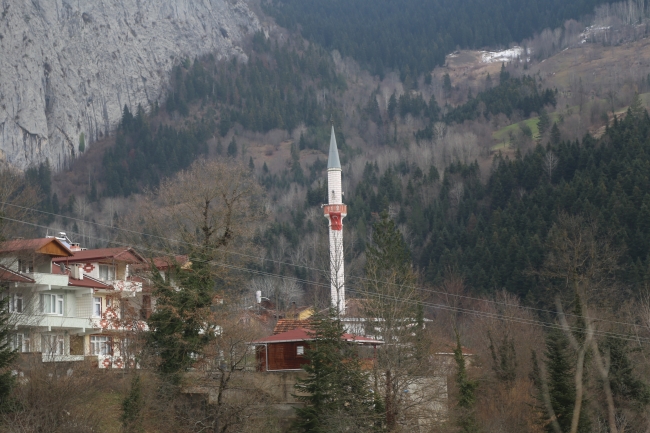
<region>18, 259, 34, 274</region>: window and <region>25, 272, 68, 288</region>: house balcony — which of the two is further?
<region>18, 259, 34, 274</region>: window

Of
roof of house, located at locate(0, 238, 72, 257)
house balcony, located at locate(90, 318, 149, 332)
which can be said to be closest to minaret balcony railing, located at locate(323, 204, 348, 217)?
house balcony, located at locate(90, 318, 149, 332)

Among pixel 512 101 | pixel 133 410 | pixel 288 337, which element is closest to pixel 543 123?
pixel 512 101

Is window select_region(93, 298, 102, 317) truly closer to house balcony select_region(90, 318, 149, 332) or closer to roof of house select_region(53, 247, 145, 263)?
house balcony select_region(90, 318, 149, 332)

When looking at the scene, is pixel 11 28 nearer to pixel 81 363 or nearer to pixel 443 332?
pixel 443 332

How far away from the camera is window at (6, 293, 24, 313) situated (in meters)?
44.3

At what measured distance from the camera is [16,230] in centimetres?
5156

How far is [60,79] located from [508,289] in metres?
127

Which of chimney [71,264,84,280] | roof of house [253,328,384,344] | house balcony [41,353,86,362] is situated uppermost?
chimney [71,264,84,280]

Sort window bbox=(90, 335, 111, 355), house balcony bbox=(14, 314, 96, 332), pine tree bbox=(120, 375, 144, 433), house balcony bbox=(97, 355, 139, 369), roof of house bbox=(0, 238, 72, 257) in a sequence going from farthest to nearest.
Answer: window bbox=(90, 335, 111, 355), roof of house bbox=(0, 238, 72, 257), house balcony bbox=(97, 355, 139, 369), house balcony bbox=(14, 314, 96, 332), pine tree bbox=(120, 375, 144, 433)

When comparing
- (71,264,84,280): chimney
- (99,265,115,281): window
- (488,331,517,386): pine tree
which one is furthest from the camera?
(488,331,517,386): pine tree

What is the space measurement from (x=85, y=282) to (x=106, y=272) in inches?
128

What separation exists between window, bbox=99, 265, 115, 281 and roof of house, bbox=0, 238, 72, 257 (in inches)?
135

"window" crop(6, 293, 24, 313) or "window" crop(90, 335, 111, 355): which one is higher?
"window" crop(6, 293, 24, 313)

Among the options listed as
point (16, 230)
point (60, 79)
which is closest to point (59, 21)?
point (60, 79)
